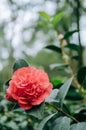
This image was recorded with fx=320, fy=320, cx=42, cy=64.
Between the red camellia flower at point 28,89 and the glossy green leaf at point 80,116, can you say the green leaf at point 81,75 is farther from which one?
the red camellia flower at point 28,89

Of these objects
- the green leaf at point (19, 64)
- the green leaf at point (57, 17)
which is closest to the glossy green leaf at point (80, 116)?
the green leaf at point (19, 64)

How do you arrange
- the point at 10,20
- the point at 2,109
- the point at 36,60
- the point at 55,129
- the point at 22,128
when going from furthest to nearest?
the point at 36,60 → the point at 10,20 → the point at 2,109 → the point at 22,128 → the point at 55,129

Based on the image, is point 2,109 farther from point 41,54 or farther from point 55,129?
point 41,54

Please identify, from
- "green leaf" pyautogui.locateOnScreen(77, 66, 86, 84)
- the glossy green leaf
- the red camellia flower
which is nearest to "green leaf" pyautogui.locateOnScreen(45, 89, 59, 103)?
the red camellia flower

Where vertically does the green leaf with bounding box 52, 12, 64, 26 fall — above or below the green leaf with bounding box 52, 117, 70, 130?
above

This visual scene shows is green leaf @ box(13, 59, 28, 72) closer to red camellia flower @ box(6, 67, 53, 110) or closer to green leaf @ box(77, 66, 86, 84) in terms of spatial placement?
red camellia flower @ box(6, 67, 53, 110)

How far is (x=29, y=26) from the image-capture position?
21.9 feet

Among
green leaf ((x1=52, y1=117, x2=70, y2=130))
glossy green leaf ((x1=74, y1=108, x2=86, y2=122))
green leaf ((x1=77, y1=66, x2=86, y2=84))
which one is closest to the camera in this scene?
green leaf ((x1=52, y1=117, x2=70, y2=130))

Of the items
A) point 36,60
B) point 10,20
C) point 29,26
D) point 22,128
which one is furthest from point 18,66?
point 36,60

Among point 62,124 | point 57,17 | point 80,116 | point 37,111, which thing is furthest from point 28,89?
point 57,17

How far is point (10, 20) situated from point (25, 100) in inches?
148

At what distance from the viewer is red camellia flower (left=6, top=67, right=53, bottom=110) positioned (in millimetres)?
1020

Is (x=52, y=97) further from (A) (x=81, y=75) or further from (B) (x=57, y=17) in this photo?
(B) (x=57, y=17)

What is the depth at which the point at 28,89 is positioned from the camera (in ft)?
3.35
